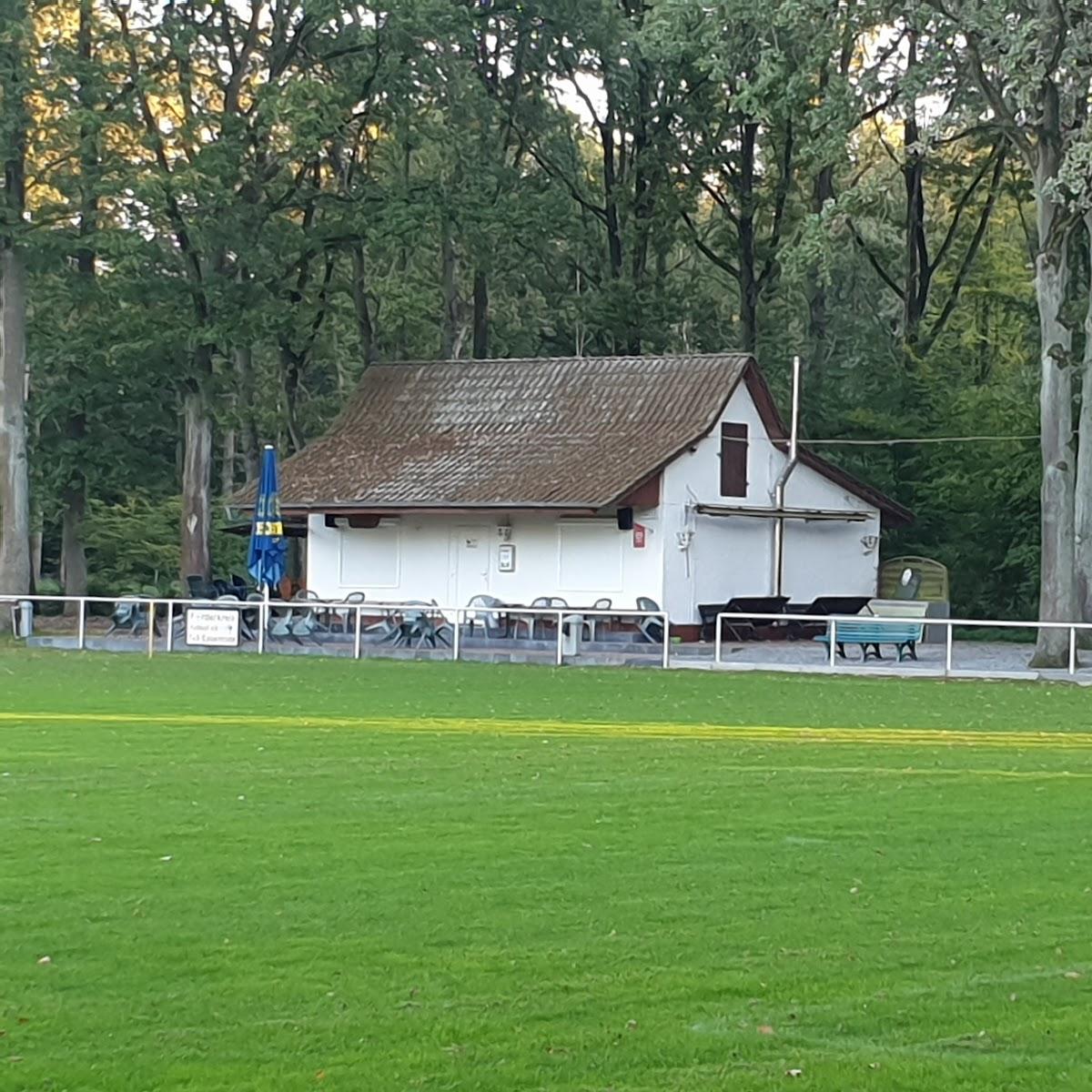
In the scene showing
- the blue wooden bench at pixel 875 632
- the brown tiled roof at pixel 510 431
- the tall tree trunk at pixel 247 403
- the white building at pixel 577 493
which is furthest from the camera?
the tall tree trunk at pixel 247 403

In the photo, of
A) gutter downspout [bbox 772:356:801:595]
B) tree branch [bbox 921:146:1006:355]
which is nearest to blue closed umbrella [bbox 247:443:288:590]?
gutter downspout [bbox 772:356:801:595]

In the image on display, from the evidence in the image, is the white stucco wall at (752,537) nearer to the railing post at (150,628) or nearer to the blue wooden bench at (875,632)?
the blue wooden bench at (875,632)

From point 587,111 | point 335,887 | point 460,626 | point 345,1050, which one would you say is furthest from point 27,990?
point 587,111

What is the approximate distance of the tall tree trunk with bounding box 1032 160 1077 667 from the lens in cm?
3045

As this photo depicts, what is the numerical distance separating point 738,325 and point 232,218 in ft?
57.8

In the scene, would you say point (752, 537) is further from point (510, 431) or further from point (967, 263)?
point (967, 263)

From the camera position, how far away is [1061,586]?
1200 inches

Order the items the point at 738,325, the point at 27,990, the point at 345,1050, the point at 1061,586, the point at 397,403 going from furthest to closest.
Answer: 1. the point at 738,325
2. the point at 397,403
3. the point at 1061,586
4. the point at 27,990
5. the point at 345,1050

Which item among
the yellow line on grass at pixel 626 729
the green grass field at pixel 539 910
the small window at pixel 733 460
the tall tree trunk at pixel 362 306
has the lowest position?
the green grass field at pixel 539 910

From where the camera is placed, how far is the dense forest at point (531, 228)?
105 ft

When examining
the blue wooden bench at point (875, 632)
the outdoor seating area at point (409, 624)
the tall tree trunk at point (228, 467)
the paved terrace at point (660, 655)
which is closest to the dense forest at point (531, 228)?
the paved terrace at point (660, 655)

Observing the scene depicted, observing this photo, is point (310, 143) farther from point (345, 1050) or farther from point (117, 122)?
point (345, 1050)

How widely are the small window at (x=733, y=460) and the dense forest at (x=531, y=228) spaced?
333 cm

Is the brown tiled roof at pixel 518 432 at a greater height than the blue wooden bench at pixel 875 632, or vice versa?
the brown tiled roof at pixel 518 432
